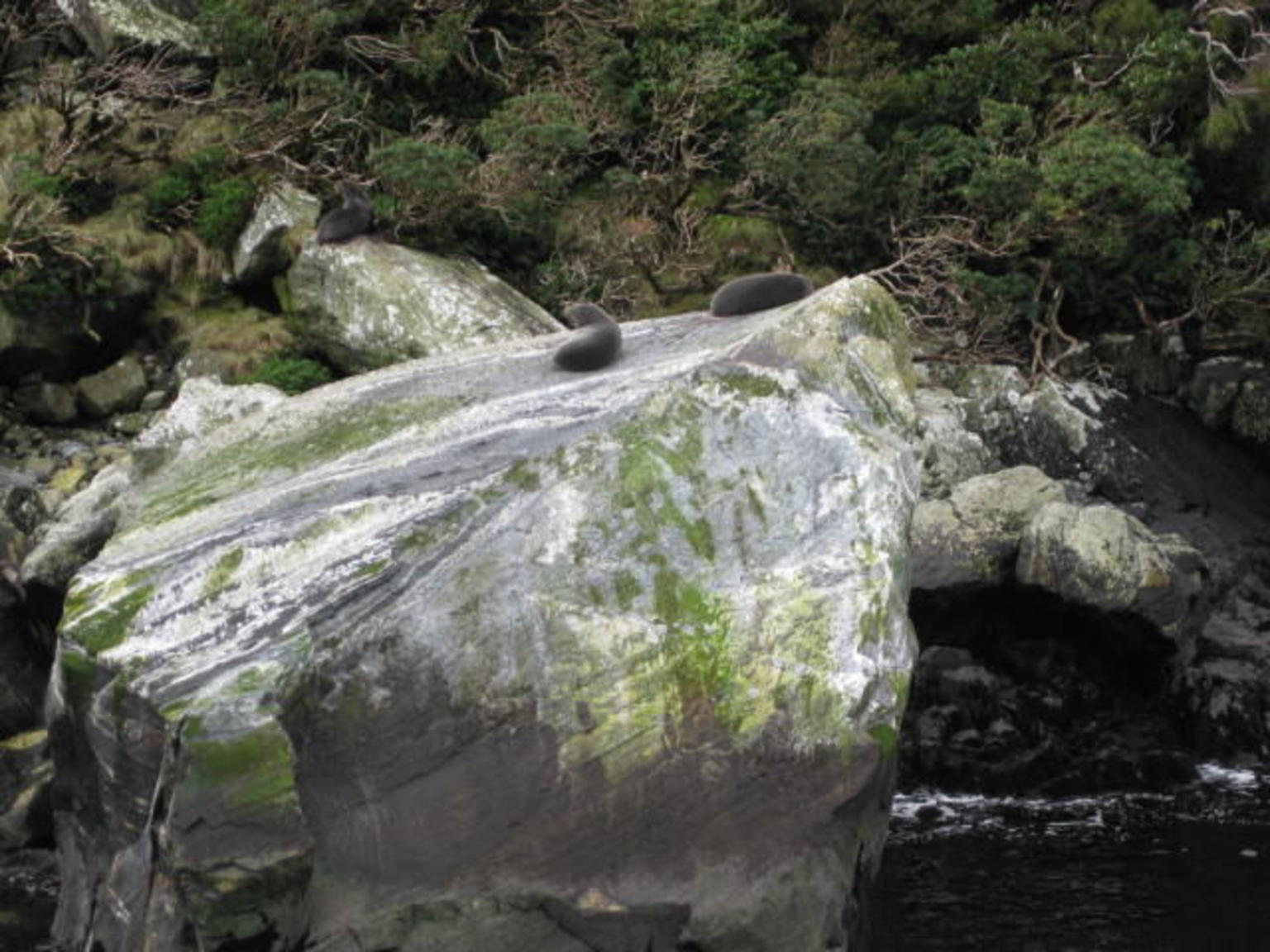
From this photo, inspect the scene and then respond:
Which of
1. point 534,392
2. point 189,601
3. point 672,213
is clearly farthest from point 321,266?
point 189,601

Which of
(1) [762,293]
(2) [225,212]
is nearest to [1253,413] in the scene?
(1) [762,293]

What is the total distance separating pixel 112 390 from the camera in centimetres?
1516

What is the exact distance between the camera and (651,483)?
6.93 metres

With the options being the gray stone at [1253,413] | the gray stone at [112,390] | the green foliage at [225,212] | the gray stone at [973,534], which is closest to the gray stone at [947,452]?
the gray stone at [973,534]

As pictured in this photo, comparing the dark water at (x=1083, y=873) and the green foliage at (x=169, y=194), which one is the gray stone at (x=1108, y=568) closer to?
the dark water at (x=1083, y=873)

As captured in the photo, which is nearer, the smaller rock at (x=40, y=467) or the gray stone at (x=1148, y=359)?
the smaller rock at (x=40, y=467)

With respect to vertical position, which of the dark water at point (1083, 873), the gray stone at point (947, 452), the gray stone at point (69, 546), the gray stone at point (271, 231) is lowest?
the dark water at point (1083, 873)

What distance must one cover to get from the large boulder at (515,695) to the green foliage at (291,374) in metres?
7.42

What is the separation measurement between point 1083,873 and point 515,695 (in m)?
4.33

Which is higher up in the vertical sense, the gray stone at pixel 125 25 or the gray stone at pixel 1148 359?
the gray stone at pixel 125 25

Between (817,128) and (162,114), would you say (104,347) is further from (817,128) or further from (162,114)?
(817,128)

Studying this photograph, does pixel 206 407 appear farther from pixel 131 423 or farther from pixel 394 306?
pixel 394 306

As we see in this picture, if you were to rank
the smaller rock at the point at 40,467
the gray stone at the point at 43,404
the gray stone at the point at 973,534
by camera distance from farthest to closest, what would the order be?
the gray stone at the point at 43,404
the smaller rock at the point at 40,467
the gray stone at the point at 973,534

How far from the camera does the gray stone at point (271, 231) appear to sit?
15977 mm
